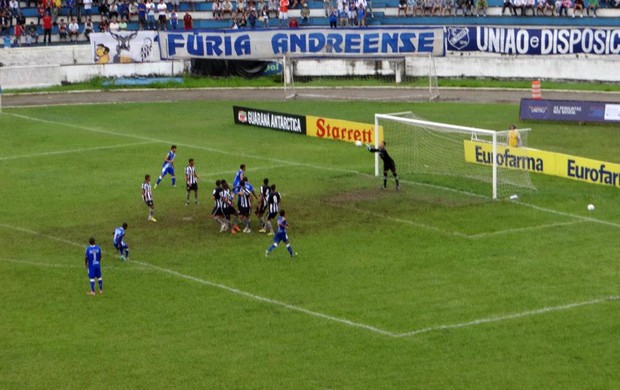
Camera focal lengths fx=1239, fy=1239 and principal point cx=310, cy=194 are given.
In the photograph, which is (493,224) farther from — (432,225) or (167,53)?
(167,53)

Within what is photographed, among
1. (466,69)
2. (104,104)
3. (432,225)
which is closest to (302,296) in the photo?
(432,225)

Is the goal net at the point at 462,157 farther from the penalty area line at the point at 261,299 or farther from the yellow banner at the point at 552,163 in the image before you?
the penalty area line at the point at 261,299

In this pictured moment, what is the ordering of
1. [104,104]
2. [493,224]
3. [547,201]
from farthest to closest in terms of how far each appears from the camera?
[104,104] < [547,201] < [493,224]

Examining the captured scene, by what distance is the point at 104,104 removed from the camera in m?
71.0

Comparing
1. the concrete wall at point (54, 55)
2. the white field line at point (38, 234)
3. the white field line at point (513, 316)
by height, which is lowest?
the white field line at point (513, 316)

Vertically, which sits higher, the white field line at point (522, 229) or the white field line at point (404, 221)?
the white field line at point (404, 221)

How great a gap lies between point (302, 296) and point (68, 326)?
6.36m

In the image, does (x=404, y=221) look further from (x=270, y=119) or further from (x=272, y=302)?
(x=270, y=119)

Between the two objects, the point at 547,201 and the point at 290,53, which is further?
the point at 290,53

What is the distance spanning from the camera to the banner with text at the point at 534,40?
7151 centimetres

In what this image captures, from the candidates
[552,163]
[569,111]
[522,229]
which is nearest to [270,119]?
[569,111]

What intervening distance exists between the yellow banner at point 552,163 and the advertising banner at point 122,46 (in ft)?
108

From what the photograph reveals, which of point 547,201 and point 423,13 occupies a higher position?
point 423,13

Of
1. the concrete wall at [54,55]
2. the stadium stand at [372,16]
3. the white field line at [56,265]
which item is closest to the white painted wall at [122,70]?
the concrete wall at [54,55]
